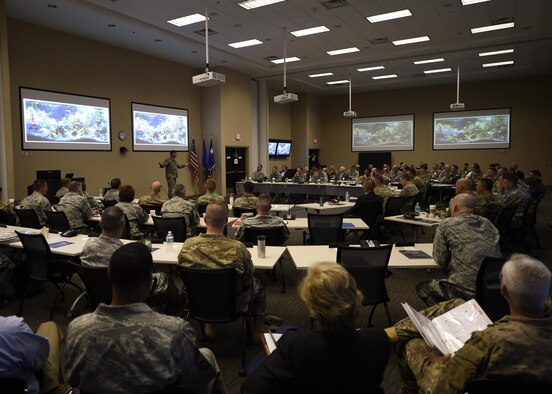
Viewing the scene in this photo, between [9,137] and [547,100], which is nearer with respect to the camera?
[9,137]

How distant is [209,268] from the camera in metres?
3.07

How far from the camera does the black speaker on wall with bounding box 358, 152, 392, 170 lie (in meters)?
20.1

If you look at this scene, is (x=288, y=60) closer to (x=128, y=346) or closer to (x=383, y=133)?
(x=383, y=133)

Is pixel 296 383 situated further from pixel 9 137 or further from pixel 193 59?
pixel 193 59

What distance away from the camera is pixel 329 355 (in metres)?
1.55

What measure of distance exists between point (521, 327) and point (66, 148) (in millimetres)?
11135

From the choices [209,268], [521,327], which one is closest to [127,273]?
[209,268]

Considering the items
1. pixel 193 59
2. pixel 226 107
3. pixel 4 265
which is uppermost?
pixel 193 59

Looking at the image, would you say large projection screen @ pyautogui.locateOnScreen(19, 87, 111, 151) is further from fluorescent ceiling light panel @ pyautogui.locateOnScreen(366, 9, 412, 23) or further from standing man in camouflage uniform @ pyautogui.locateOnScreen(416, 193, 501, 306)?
standing man in camouflage uniform @ pyautogui.locateOnScreen(416, 193, 501, 306)

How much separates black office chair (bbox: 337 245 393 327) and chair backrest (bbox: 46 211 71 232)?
4.14m

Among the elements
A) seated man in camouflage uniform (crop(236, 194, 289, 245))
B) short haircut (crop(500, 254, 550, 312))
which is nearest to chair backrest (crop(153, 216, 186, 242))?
seated man in camouflage uniform (crop(236, 194, 289, 245))

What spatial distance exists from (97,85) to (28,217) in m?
6.58

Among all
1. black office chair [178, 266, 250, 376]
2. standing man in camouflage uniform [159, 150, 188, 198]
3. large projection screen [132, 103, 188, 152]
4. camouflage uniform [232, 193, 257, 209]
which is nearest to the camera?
black office chair [178, 266, 250, 376]

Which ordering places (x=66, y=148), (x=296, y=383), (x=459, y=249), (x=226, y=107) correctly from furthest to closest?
1. (x=226, y=107)
2. (x=66, y=148)
3. (x=459, y=249)
4. (x=296, y=383)
